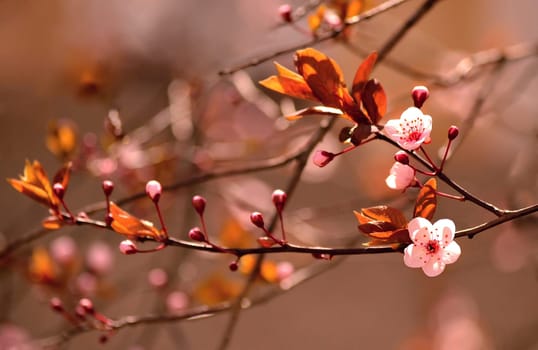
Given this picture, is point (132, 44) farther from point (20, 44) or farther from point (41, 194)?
point (41, 194)

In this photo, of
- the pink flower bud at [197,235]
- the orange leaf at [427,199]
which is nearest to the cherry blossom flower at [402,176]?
the orange leaf at [427,199]

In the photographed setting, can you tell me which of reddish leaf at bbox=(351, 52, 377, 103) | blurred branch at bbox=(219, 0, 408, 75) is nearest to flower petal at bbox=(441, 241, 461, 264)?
reddish leaf at bbox=(351, 52, 377, 103)

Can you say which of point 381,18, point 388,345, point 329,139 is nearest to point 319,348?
point 388,345

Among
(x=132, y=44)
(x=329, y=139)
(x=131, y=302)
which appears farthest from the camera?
(x=132, y=44)

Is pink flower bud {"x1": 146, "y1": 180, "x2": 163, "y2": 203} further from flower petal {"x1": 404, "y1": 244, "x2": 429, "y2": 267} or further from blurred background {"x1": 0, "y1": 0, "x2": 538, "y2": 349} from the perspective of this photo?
blurred background {"x1": 0, "y1": 0, "x2": 538, "y2": 349}

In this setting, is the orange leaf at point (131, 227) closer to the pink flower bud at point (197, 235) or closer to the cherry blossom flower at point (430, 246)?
the pink flower bud at point (197, 235)

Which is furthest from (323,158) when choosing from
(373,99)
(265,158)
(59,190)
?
(265,158)
